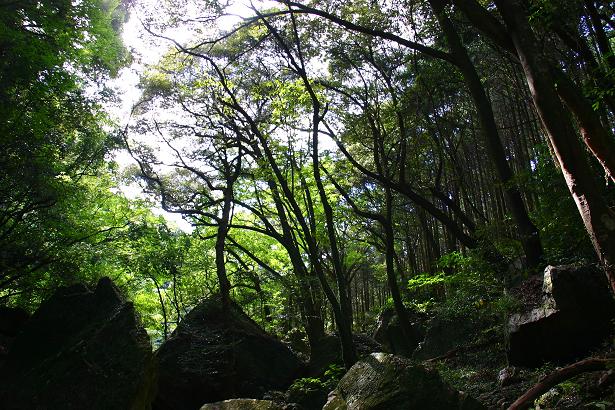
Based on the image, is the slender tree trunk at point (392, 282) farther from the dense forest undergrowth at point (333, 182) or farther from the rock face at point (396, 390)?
the rock face at point (396, 390)

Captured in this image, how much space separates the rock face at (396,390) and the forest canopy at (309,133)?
2.00 meters

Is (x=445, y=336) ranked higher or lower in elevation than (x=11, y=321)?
lower

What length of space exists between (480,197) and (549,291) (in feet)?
43.2

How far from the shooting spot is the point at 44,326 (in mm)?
7410

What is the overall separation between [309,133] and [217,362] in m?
5.89

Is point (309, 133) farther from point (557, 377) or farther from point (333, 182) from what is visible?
point (557, 377)

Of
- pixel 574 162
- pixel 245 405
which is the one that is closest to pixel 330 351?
pixel 245 405

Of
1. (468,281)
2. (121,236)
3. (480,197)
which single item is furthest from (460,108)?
(121,236)

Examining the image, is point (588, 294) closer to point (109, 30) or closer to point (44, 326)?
point (44, 326)

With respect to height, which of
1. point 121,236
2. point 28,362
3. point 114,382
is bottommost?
point 114,382

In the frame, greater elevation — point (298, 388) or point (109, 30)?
point (109, 30)

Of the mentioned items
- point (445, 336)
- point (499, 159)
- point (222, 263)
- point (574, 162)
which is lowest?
point (445, 336)

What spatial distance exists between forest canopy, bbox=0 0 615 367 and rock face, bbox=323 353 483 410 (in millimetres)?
1999

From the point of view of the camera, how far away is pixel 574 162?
13.0ft
